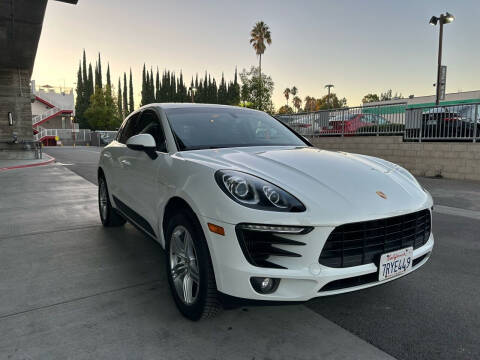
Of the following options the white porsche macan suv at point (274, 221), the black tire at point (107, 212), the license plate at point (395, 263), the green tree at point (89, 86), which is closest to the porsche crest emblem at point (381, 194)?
the white porsche macan suv at point (274, 221)

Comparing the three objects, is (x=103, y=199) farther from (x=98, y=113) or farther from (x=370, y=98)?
(x=370, y=98)

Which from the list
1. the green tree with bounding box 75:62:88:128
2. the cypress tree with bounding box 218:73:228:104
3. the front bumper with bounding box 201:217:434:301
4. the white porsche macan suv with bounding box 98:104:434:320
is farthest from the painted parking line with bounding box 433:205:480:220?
the cypress tree with bounding box 218:73:228:104

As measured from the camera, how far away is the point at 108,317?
2680mm

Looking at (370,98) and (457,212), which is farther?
(370,98)

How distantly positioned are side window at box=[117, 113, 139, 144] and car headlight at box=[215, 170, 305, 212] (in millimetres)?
2319

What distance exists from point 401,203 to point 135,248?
9.76ft

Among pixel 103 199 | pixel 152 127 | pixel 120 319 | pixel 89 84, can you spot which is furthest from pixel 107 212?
pixel 89 84

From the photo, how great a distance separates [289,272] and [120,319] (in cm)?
134

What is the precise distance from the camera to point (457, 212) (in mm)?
6500

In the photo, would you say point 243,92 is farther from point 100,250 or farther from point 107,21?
point 100,250

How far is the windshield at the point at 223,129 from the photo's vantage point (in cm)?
325

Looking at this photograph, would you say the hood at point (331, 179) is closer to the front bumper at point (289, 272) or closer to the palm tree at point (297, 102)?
the front bumper at point (289, 272)

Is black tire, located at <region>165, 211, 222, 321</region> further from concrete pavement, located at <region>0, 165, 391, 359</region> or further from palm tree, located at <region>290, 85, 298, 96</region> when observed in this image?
palm tree, located at <region>290, 85, 298, 96</region>

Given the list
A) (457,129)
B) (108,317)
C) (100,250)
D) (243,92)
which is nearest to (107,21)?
(243,92)
